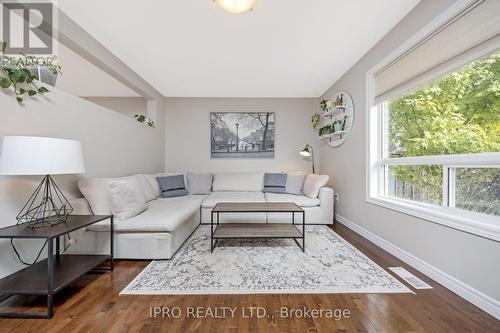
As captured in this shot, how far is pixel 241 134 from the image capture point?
4.83 m

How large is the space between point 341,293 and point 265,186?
2728 millimetres

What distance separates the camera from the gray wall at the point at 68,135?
1758 millimetres

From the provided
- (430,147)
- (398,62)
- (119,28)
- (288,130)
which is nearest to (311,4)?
(398,62)

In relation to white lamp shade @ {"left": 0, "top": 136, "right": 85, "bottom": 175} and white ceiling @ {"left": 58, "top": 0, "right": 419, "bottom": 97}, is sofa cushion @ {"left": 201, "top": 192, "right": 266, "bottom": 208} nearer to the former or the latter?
white ceiling @ {"left": 58, "top": 0, "right": 419, "bottom": 97}

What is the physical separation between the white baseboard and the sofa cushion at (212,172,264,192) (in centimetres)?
220

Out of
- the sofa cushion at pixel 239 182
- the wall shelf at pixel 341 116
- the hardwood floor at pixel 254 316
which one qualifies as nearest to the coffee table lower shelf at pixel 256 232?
the hardwood floor at pixel 254 316

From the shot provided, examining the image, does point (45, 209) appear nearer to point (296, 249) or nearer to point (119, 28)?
point (119, 28)

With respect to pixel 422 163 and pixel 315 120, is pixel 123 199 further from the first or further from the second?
pixel 315 120

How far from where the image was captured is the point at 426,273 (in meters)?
2.00

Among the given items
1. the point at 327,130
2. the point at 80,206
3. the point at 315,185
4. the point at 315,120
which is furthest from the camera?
the point at 315,120

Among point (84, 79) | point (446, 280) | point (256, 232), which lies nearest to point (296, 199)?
point (256, 232)

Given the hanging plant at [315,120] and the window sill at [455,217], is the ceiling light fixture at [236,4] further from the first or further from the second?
the hanging plant at [315,120]

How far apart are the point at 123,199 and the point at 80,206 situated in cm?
39

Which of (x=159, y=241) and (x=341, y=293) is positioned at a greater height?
(x=159, y=241)
